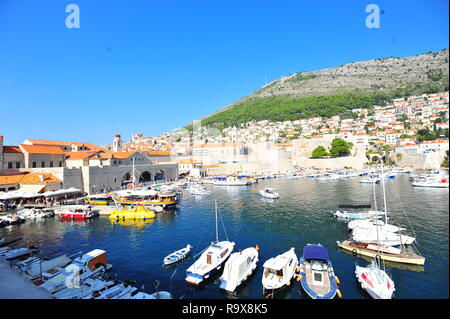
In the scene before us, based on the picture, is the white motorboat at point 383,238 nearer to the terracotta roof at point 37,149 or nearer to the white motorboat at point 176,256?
the white motorboat at point 176,256

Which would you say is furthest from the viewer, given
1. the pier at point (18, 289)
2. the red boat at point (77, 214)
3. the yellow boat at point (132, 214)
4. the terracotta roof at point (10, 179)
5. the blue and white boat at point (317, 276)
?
the terracotta roof at point (10, 179)

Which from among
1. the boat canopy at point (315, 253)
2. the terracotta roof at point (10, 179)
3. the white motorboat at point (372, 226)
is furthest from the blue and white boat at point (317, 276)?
the terracotta roof at point (10, 179)

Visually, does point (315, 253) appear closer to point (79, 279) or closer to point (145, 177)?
point (79, 279)

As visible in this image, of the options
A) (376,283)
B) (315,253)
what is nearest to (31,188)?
(315,253)

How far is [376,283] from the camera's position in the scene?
7.14m

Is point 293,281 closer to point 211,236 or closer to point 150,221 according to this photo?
point 211,236

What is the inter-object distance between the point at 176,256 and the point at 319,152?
53690 millimetres

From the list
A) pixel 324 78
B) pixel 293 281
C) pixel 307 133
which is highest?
pixel 324 78

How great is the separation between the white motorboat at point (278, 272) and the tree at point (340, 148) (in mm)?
51658

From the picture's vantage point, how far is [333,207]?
18.9 m

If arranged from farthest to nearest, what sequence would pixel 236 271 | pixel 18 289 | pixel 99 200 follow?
pixel 99 200 < pixel 236 271 < pixel 18 289

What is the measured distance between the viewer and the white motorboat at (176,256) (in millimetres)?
9969

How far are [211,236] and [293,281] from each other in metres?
5.82
